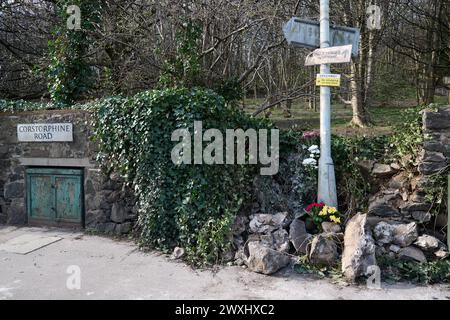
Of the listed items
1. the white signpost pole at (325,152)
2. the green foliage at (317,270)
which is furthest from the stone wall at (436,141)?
the green foliage at (317,270)

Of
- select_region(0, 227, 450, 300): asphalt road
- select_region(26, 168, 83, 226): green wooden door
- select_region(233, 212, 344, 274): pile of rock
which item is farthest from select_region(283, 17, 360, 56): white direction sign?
select_region(26, 168, 83, 226): green wooden door

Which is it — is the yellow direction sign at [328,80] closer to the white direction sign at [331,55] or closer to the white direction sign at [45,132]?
the white direction sign at [331,55]

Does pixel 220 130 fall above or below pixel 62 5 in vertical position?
below

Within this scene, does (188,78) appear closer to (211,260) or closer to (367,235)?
(211,260)

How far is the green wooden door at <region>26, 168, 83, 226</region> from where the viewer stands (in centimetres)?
690

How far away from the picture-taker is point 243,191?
5.83 m

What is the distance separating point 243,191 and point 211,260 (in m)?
1.19

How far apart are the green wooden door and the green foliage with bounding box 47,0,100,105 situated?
5.86ft

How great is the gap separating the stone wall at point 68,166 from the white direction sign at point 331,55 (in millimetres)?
3654

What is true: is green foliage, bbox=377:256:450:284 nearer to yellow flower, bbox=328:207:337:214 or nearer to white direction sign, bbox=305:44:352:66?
yellow flower, bbox=328:207:337:214

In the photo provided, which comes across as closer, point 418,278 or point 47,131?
point 418,278

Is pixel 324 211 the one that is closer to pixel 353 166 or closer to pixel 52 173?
pixel 353 166
